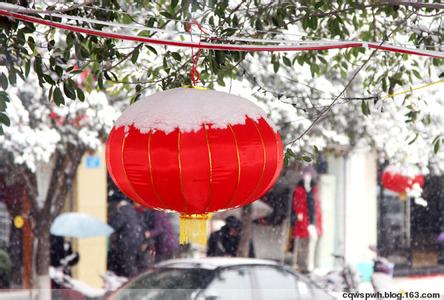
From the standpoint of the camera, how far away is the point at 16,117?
10.1 m

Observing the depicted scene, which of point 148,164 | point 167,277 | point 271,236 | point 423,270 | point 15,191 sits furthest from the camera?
point 423,270

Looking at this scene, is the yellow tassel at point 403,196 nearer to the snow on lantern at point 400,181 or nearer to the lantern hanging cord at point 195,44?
the snow on lantern at point 400,181

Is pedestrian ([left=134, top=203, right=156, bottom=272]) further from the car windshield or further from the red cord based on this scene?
the red cord

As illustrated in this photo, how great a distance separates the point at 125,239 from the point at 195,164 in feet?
33.8

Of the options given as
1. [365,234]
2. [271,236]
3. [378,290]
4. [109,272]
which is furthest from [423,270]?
[109,272]

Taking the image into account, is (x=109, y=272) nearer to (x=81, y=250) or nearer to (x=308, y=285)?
(x=81, y=250)

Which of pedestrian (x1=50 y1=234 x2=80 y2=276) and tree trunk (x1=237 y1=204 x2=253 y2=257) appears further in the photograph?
tree trunk (x1=237 y1=204 x2=253 y2=257)

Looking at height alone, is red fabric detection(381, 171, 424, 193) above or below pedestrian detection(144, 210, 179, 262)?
above

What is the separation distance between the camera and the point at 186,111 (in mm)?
3967

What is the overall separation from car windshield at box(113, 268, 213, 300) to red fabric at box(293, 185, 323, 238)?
5.07m

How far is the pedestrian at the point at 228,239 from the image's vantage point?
14.3 metres

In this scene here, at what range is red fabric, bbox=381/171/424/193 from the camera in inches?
547

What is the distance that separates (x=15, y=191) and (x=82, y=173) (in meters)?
1.15

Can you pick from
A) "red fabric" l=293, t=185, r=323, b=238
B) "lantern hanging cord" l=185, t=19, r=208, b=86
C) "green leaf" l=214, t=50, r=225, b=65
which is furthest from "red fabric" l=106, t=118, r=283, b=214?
"red fabric" l=293, t=185, r=323, b=238
